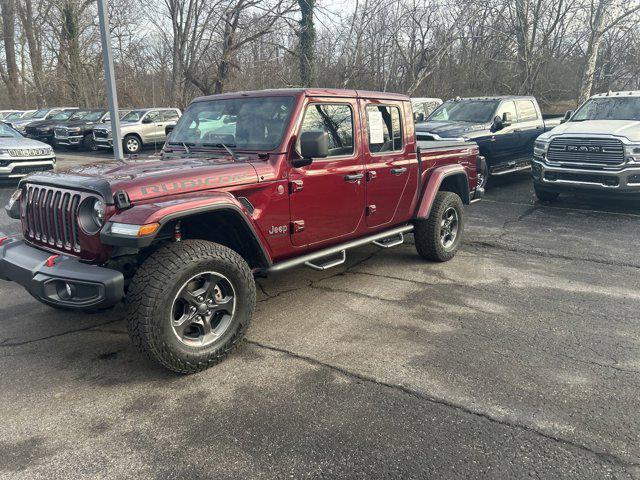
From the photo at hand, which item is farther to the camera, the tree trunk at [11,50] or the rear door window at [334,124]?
the tree trunk at [11,50]

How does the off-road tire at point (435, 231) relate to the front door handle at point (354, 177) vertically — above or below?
below

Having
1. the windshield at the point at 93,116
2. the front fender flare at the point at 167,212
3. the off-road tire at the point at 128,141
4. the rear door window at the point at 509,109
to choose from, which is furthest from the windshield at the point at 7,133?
the rear door window at the point at 509,109

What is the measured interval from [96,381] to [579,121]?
9761 millimetres

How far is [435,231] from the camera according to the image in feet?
19.0

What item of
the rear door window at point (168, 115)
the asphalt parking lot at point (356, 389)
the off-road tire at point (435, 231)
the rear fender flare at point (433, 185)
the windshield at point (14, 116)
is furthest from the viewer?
the windshield at point (14, 116)

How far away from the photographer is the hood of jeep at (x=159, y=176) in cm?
332

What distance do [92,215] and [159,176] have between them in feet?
1.65

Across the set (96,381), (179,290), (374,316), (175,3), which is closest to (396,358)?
(374,316)

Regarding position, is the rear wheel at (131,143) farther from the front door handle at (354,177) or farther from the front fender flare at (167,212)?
the front fender flare at (167,212)

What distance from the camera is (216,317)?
3.68m

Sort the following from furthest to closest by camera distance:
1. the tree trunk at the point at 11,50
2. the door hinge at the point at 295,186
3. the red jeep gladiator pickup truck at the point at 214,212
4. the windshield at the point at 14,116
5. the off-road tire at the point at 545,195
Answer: the tree trunk at the point at 11,50
the windshield at the point at 14,116
the off-road tire at the point at 545,195
the door hinge at the point at 295,186
the red jeep gladiator pickup truck at the point at 214,212

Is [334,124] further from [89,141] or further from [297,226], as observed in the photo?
[89,141]

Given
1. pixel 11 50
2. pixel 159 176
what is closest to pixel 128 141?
pixel 159 176

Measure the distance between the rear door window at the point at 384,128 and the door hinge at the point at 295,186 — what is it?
108 cm
